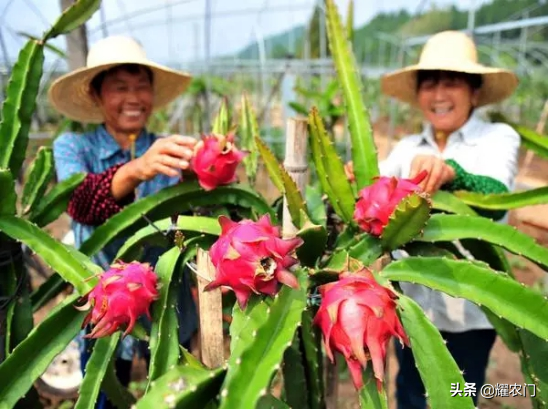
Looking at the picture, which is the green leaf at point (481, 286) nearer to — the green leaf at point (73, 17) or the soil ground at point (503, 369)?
the soil ground at point (503, 369)

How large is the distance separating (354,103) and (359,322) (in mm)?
551

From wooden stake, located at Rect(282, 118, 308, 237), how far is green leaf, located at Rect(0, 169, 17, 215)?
456 mm

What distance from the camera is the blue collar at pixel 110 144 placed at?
4.03 feet

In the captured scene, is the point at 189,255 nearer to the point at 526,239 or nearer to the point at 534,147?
the point at 526,239

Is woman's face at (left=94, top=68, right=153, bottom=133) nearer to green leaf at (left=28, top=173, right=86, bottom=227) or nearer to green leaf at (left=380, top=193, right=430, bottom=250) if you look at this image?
green leaf at (left=28, top=173, right=86, bottom=227)

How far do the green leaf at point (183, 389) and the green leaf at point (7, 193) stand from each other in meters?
0.48

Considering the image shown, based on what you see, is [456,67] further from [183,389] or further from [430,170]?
[183,389]

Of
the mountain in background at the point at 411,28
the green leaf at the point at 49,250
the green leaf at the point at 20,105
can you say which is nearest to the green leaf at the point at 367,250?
the green leaf at the point at 49,250

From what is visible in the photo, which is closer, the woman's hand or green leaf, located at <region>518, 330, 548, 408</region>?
green leaf, located at <region>518, 330, 548, 408</region>

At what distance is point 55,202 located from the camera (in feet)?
3.32

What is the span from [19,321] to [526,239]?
2.85 feet

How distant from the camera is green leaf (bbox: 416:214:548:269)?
31.2 inches

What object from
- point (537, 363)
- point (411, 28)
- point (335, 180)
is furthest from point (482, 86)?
point (411, 28)

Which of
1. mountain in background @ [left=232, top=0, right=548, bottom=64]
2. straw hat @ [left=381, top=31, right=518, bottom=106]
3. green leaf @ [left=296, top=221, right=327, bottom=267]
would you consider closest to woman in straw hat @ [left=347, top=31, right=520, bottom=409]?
straw hat @ [left=381, top=31, right=518, bottom=106]
